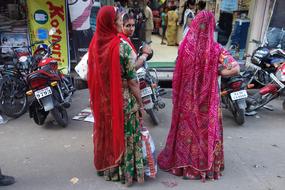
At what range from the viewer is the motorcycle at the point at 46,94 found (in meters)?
4.49

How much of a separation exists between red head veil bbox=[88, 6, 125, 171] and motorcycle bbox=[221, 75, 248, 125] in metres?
2.30

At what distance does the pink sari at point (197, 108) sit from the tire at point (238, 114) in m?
1.47

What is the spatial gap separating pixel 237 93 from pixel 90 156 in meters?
2.34

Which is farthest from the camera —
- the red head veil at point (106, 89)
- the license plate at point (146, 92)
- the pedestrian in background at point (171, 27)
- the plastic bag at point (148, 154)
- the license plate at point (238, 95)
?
the pedestrian in background at point (171, 27)

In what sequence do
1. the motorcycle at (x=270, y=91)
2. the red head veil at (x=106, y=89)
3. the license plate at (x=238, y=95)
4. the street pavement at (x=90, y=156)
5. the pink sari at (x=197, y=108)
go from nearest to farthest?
the red head veil at (x=106, y=89), the pink sari at (x=197, y=108), the street pavement at (x=90, y=156), the license plate at (x=238, y=95), the motorcycle at (x=270, y=91)

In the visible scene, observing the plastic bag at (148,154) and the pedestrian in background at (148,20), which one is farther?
the pedestrian in background at (148,20)

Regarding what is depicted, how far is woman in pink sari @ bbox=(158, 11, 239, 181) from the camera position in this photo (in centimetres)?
303

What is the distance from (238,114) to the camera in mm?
4809

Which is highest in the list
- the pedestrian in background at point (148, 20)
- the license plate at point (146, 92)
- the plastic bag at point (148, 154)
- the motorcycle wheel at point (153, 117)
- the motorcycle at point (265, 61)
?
the pedestrian in background at point (148, 20)

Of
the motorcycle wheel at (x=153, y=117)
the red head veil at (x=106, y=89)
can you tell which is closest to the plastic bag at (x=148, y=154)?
→ the red head veil at (x=106, y=89)

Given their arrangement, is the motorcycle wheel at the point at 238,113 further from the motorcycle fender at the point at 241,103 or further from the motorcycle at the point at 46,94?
the motorcycle at the point at 46,94

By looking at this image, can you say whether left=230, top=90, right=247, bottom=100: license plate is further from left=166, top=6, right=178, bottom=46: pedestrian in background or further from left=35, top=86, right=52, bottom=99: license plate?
left=166, top=6, right=178, bottom=46: pedestrian in background

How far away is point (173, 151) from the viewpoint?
3461mm

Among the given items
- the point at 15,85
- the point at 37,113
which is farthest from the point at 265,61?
the point at 15,85
